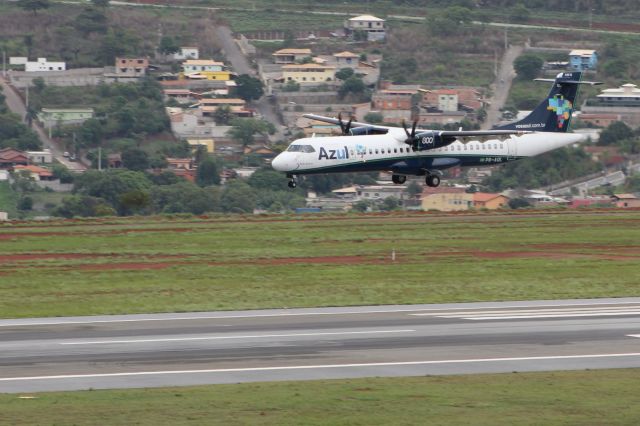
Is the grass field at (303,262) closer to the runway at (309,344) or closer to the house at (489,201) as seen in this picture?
the runway at (309,344)

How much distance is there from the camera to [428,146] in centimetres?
7969

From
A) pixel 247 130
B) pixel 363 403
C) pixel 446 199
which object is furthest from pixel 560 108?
pixel 247 130

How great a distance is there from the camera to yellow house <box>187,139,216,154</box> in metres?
165

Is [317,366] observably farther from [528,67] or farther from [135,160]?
[528,67]

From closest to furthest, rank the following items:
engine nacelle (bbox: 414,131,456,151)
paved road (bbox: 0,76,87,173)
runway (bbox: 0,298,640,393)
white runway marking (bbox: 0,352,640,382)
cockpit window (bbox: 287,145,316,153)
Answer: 1. white runway marking (bbox: 0,352,640,382)
2. runway (bbox: 0,298,640,393)
3. cockpit window (bbox: 287,145,316,153)
4. engine nacelle (bbox: 414,131,456,151)
5. paved road (bbox: 0,76,87,173)

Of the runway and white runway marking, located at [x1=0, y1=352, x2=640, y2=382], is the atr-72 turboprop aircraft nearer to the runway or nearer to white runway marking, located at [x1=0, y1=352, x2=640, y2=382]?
the runway

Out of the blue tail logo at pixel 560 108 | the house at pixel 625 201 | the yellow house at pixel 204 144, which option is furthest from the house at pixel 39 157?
the blue tail logo at pixel 560 108

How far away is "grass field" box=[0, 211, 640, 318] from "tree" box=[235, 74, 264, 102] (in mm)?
123496

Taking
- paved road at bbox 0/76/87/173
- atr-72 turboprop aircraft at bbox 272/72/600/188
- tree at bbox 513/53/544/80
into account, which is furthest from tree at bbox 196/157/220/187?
tree at bbox 513/53/544/80

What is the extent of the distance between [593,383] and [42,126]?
15749cm

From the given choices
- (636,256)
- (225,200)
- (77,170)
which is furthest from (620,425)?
(77,170)

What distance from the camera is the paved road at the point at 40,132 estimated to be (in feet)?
524

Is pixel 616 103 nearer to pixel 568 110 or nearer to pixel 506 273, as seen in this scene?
pixel 568 110

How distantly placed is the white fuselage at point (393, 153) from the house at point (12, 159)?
81591 millimetres
